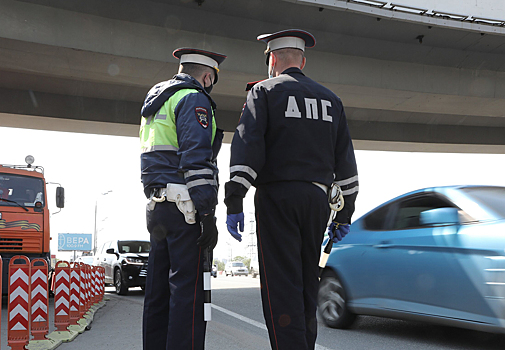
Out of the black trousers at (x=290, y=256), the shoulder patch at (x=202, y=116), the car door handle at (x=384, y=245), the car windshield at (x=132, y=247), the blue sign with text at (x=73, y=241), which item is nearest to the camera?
the black trousers at (x=290, y=256)

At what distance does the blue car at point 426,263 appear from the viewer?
4.80m

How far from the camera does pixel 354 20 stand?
39.1ft

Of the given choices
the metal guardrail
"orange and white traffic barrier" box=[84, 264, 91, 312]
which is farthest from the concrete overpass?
"orange and white traffic barrier" box=[84, 264, 91, 312]

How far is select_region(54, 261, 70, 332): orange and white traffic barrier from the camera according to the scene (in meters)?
6.60

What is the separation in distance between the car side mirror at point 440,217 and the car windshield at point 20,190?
350 inches

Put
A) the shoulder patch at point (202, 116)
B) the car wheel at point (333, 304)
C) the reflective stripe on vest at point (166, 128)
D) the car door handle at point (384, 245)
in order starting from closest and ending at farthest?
the shoulder patch at point (202, 116) → the reflective stripe on vest at point (166, 128) → the car door handle at point (384, 245) → the car wheel at point (333, 304)

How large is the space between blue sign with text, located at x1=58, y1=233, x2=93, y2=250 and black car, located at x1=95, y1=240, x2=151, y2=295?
76190 millimetres

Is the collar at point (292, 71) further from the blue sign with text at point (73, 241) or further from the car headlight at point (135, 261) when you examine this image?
the blue sign with text at point (73, 241)

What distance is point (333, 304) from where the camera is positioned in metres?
6.64

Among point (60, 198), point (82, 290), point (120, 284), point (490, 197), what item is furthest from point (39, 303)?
point (120, 284)

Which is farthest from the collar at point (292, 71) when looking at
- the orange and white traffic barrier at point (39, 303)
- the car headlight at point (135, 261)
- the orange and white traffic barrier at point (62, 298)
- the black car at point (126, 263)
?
the car headlight at point (135, 261)

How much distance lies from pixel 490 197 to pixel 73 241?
90292 millimetres

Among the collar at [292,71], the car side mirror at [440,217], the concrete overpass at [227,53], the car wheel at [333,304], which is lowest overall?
the car wheel at [333,304]

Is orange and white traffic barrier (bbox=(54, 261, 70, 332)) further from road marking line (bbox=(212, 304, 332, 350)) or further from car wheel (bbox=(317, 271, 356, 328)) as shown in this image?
car wheel (bbox=(317, 271, 356, 328))
